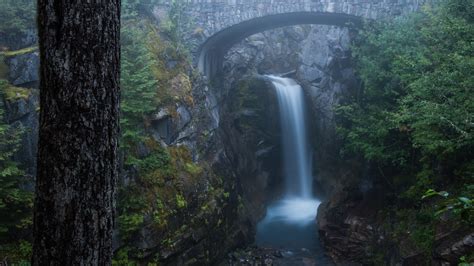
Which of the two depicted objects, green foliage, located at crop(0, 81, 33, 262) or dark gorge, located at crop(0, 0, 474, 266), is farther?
dark gorge, located at crop(0, 0, 474, 266)

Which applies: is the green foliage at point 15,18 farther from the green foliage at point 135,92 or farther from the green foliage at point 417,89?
the green foliage at point 417,89

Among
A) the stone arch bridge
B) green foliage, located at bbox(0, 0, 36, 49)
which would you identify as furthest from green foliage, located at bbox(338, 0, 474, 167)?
green foliage, located at bbox(0, 0, 36, 49)

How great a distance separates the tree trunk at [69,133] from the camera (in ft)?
6.99

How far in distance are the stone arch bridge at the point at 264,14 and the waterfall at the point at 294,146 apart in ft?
13.1

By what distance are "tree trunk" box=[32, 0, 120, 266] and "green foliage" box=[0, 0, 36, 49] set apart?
9456 mm

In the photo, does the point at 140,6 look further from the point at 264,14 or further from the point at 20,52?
the point at 20,52

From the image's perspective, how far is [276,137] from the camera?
62.7 feet

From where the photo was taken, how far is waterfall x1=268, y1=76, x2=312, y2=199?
18.7m

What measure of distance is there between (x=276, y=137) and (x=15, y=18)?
12.5m

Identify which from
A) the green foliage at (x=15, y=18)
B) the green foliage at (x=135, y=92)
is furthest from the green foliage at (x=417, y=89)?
the green foliage at (x=15, y=18)

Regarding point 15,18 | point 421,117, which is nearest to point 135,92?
point 15,18

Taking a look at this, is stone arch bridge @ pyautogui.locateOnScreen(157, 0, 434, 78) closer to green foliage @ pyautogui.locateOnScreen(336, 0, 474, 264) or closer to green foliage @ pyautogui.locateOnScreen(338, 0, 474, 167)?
green foliage @ pyautogui.locateOnScreen(338, 0, 474, 167)

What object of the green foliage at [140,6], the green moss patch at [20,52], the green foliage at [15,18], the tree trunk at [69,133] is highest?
the green foliage at [140,6]

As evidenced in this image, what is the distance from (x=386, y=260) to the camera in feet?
33.5
